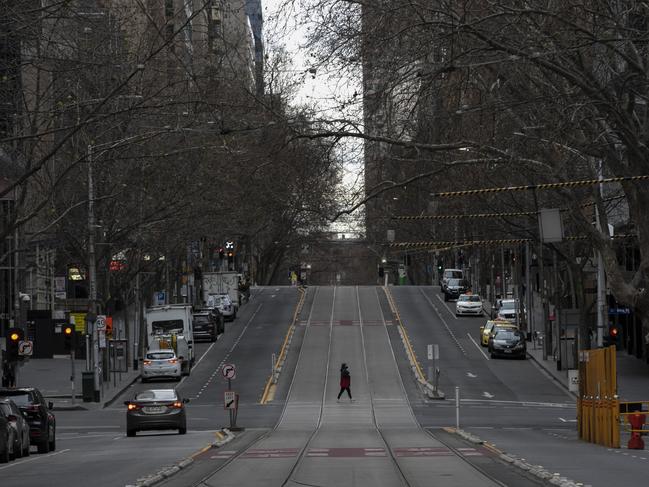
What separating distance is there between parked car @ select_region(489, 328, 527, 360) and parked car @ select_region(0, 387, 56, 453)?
140ft

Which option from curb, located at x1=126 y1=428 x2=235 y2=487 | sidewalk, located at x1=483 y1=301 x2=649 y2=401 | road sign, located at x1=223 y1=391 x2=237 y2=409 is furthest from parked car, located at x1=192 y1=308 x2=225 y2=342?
curb, located at x1=126 y1=428 x2=235 y2=487

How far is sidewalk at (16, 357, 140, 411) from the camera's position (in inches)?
2197

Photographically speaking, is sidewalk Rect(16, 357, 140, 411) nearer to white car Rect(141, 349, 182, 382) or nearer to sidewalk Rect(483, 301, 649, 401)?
white car Rect(141, 349, 182, 382)

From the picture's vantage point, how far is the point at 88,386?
181 ft

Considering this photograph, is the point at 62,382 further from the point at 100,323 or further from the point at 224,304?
the point at 224,304

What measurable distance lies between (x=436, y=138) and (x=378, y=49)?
5514 millimetres

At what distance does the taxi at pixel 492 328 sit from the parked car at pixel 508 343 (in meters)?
0.26

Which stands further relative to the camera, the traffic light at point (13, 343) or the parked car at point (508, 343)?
the parked car at point (508, 343)

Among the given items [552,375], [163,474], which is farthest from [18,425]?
[552,375]

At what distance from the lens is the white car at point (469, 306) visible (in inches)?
3698

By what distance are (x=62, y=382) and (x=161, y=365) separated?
4915 mm

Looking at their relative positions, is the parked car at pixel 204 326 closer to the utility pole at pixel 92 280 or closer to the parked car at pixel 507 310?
the parked car at pixel 507 310

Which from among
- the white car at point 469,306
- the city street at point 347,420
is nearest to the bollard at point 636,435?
the city street at point 347,420

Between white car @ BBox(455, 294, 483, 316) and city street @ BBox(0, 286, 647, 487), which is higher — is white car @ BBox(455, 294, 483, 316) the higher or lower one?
the higher one
